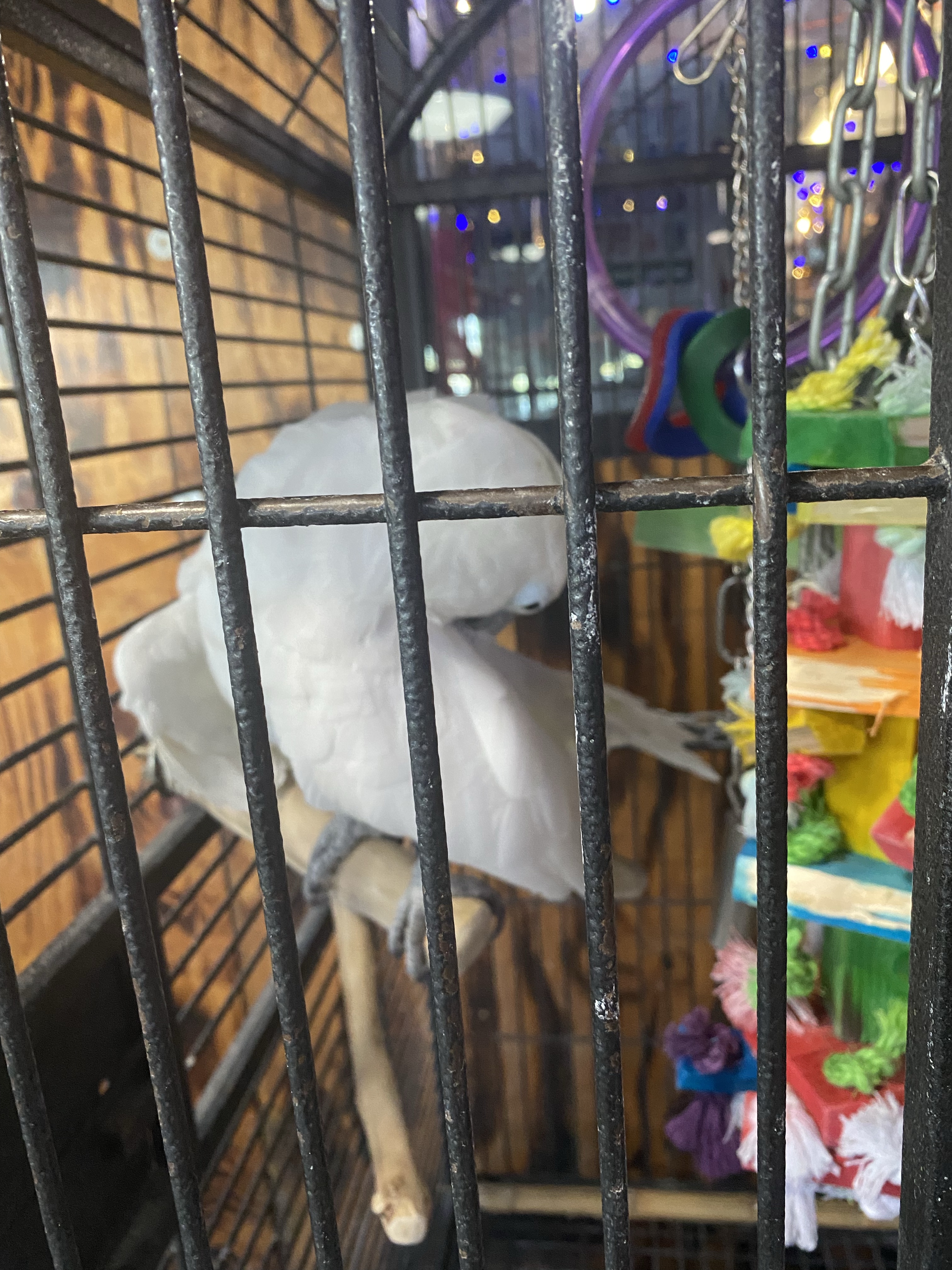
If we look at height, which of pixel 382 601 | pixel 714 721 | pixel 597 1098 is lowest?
pixel 714 721

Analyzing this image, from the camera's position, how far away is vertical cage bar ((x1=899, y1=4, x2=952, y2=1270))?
0.28 m

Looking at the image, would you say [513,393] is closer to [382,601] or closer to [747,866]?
[382,601]

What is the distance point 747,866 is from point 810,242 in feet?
2.82

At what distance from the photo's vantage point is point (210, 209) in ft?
3.00

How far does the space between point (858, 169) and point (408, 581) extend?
529 mm

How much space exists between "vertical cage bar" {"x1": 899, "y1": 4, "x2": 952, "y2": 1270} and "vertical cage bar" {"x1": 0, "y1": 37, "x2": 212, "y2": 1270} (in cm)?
27

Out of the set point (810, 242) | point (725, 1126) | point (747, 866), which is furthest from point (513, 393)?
point (725, 1126)

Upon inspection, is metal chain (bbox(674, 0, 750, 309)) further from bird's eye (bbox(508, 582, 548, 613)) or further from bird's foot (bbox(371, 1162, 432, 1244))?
bird's foot (bbox(371, 1162, 432, 1244))

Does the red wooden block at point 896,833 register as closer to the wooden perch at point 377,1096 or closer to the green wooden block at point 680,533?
the green wooden block at point 680,533

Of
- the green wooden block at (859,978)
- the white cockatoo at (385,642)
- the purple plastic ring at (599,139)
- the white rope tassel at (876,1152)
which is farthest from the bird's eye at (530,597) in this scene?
the white rope tassel at (876,1152)

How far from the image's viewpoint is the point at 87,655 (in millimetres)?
319


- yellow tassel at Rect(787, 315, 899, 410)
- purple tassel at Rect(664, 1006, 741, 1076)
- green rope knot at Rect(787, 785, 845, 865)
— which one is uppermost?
yellow tassel at Rect(787, 315, 899, 410)

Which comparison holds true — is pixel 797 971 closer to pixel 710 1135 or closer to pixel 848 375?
pixel 710 1135

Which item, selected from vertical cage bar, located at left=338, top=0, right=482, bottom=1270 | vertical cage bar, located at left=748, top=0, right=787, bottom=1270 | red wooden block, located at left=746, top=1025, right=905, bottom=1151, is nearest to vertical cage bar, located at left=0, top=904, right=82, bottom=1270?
vertical cage bar, located at left=338, top=0, right=482, bottom=1270
